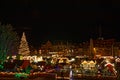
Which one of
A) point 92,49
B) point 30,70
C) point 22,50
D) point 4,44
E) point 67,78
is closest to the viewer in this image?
point 67,78

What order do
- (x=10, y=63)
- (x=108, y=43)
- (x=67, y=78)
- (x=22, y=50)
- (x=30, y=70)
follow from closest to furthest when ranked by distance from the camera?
(x=67, y=78)
(x=30, y=70)
(x=10, y=63)
(x=22, y=50)
(x=108, y=43)

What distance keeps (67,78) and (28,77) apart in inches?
93.4

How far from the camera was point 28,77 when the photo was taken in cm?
1858

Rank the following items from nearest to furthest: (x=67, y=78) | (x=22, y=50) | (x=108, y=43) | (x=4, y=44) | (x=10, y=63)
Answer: (x=67, y=78) → (x=10, y=63) → (x=4, y=44) → (x=22, y=50) → (x=108, y=43)

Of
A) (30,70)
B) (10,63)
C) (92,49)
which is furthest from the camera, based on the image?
(92,49)

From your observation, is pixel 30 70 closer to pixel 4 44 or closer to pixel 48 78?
pixel 48 78

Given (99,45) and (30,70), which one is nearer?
(30,70)

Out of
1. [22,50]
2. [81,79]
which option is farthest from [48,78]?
[22,50]

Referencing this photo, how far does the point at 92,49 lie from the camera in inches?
1759

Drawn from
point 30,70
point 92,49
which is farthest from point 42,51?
point 30,70

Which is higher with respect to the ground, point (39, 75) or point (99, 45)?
point (99, 45)

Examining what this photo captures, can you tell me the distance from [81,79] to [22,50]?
61.3 feet

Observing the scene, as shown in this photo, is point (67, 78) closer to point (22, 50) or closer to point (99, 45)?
point (22, 50)

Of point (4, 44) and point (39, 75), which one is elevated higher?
point (4, 44)
